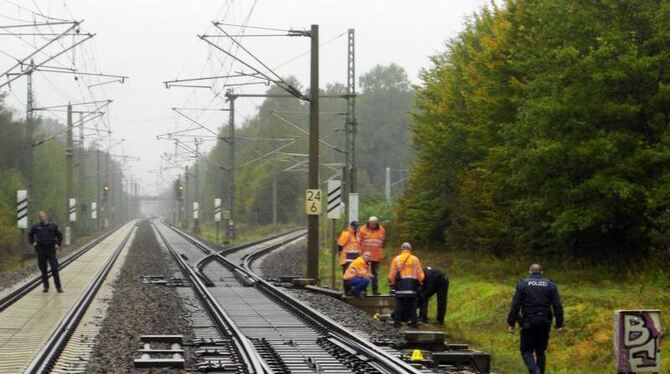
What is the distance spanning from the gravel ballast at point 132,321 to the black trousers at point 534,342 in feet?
14.6

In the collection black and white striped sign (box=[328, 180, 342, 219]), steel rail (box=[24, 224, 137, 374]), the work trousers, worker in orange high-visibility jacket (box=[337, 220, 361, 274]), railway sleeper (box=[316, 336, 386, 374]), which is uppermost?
black and white striped sign (box=[328, 180, 342, 219])

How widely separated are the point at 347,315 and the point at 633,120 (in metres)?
11.1

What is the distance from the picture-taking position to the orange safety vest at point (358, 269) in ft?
80.1

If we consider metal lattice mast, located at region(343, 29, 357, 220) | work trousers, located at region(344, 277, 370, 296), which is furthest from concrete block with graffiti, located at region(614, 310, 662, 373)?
metal lattice mast, located at region(343, 29, 357, 220)

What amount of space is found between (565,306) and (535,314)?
812 cm

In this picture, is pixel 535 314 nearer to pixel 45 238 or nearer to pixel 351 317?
pixel 351 317

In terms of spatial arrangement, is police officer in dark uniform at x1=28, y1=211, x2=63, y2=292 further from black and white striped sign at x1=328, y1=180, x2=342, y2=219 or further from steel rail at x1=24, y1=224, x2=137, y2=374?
black and white striped sign at x1=328, y1=180, x2=342, y2=219

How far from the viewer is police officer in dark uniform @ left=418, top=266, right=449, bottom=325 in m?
21.5

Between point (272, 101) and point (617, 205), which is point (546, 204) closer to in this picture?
point (617, 205)

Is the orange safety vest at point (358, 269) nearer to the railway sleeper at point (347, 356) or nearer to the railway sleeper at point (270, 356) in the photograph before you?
the railway sleeper at point (347, 356)

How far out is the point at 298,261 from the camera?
48.9 m

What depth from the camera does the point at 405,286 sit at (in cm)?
1972

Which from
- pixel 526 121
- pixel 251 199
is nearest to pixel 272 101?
pixel 251 199

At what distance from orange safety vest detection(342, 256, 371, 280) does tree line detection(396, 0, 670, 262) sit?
6.45m
